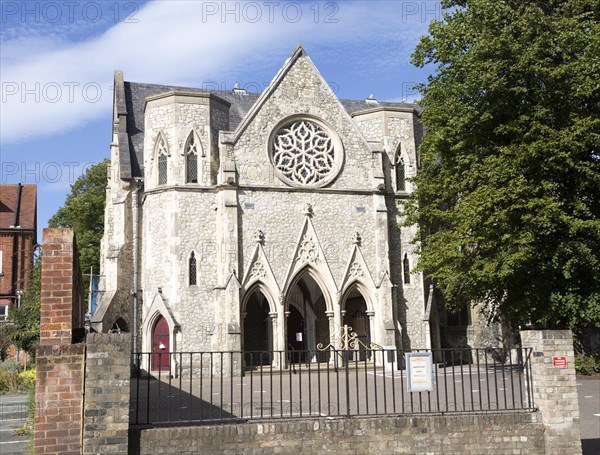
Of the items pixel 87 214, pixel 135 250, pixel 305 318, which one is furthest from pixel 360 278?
pixel 87 214

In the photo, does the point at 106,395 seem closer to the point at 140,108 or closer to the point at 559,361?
the point at 559,361

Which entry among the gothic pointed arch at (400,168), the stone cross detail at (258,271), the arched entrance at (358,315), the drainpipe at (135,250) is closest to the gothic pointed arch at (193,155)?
the drainpipe at (135,250)

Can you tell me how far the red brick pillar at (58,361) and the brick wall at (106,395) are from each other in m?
0.11

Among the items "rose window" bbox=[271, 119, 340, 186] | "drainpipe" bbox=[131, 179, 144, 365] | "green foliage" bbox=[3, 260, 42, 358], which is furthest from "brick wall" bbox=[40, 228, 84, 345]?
"green foliage" bbox=[3, 260, 42, 358]

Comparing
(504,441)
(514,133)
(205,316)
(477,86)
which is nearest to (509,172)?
(514,133)

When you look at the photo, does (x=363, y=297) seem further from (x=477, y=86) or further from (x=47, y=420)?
(x=47, y=420)

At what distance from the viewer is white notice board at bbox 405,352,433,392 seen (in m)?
10.7

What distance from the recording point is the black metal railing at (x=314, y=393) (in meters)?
10.1

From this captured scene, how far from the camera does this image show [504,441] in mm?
10328

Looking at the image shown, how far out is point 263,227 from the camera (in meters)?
26.0

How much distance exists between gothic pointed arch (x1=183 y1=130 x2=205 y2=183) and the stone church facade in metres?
0.04

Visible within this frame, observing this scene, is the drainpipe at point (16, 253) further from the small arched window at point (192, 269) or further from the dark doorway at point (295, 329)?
the dark doorway at point (295, 329)

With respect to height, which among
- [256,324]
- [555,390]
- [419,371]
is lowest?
[555,390]

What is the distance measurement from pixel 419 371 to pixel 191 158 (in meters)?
17.6
